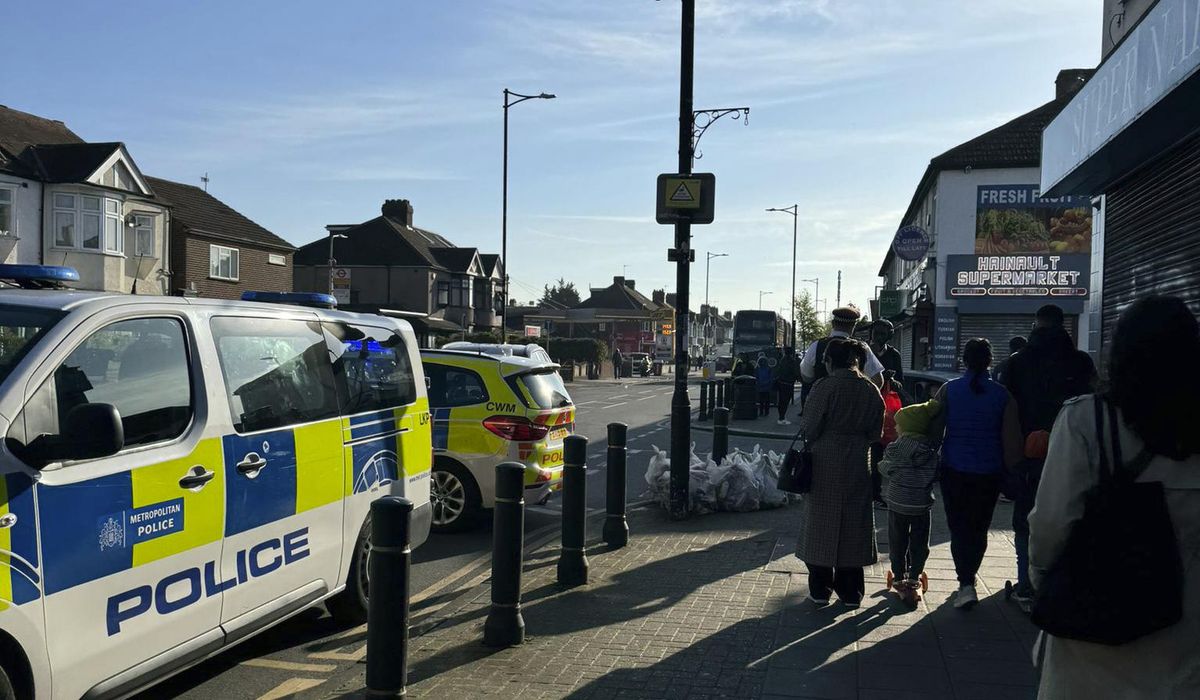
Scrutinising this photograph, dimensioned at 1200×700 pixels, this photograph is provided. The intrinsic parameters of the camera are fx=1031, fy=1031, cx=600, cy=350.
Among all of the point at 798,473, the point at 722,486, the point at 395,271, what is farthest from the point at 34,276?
Answer: the point at 395,271

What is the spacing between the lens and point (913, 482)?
6.54 meters

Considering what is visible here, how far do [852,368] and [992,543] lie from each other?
3.37 m

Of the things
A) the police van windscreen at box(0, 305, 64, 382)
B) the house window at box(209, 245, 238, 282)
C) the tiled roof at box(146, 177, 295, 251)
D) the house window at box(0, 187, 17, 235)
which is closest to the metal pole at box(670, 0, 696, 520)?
the police van windscreen at box(0, 305, 64, 382)

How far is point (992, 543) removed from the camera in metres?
8.83

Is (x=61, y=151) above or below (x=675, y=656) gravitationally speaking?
above

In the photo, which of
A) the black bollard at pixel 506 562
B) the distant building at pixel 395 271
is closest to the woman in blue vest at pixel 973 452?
the black bollard at pixel 506 562

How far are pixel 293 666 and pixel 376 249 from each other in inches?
2391

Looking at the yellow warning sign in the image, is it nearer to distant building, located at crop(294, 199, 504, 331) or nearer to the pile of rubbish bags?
the pile of rubbish bags

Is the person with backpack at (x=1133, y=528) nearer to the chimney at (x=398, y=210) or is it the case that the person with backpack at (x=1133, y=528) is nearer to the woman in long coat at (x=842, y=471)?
the woman in long coat at (x=842, y=471)

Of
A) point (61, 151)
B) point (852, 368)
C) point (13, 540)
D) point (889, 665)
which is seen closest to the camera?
point (13, 540)

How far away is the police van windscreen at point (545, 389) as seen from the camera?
947cm

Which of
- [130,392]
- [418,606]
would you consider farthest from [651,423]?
[130,392]

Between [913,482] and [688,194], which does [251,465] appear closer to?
[913,482]

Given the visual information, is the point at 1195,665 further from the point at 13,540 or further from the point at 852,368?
the point at 852,368
